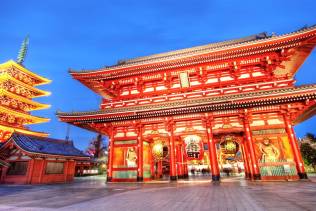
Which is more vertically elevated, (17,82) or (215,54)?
(17,82)

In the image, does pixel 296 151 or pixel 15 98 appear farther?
pixel 15 98

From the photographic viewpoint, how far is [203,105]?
12742 mm

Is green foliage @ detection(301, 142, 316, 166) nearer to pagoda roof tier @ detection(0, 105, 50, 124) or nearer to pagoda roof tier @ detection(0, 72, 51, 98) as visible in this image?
pagoda roof tier @ detection(0, 105, 50, 124)

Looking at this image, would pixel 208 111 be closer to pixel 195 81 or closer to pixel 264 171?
pixel 195 81

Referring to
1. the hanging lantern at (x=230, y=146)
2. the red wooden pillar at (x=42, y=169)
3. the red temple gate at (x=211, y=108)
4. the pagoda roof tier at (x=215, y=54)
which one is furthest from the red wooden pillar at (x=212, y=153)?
the red wooden pillar at (x=42, y=169)

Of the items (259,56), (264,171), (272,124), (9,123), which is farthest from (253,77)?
(9,123)

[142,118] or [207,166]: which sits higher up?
[142,118]

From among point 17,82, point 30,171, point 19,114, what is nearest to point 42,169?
point 30,171

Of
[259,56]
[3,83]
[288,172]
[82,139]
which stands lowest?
[288,172]

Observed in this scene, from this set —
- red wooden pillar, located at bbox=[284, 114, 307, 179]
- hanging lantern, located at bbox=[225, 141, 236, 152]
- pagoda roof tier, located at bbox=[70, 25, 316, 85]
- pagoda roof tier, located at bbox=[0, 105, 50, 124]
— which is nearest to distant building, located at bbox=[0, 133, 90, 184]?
pagoda roof tier, located at bbox=[70, 25, 316, 85]

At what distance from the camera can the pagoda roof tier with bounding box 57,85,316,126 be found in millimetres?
11289

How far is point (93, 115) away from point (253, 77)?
13272 mm

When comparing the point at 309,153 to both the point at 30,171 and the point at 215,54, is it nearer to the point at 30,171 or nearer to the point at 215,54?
the point at 215,54

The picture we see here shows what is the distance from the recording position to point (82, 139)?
619 ft
